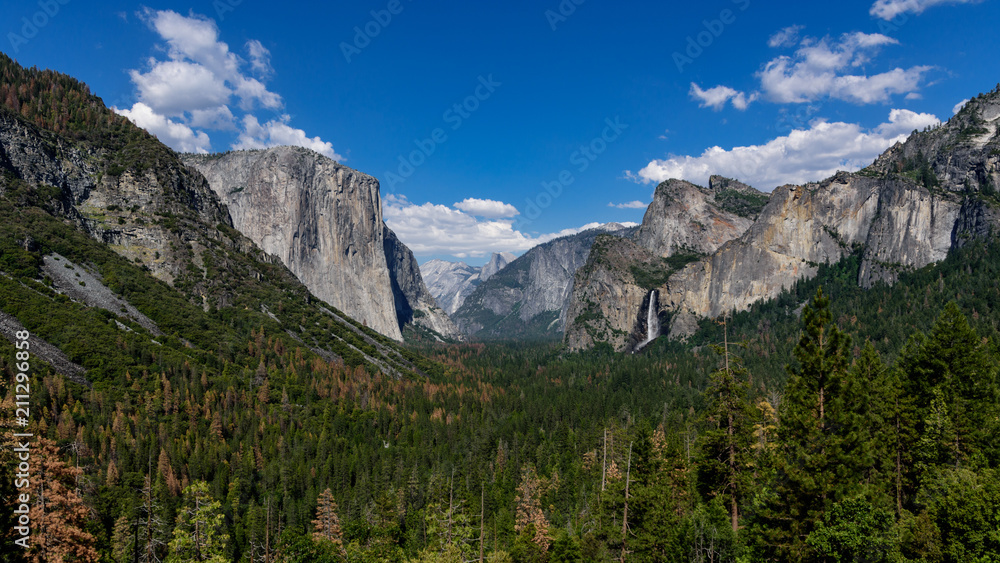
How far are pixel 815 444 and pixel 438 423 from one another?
79895 mm

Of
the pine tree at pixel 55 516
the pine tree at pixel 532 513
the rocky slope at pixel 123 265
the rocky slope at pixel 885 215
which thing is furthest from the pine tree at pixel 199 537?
the rocky slope at pixel 885 215

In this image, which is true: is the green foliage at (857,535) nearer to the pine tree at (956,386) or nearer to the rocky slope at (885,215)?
the pine tree at (956,386)

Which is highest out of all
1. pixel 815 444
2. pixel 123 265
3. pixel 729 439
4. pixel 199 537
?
pixel 123 265

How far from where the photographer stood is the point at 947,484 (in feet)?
65.4

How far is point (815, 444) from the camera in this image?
20719 millimetres

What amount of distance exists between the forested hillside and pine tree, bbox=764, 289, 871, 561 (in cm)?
12

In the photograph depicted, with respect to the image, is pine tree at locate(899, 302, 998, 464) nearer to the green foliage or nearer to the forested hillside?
the forested hillside

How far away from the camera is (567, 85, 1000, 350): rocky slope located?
470ft

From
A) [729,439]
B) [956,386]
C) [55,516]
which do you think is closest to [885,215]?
[956,386]

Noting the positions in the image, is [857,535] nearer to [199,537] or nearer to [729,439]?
[729,439]

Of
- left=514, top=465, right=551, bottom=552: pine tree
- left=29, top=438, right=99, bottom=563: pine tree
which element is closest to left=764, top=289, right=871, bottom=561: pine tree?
left=514, top=465, right=551, bottom=552: pine tree

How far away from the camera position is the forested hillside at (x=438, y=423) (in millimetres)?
20891

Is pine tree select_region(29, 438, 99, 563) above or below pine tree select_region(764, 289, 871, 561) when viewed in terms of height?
below

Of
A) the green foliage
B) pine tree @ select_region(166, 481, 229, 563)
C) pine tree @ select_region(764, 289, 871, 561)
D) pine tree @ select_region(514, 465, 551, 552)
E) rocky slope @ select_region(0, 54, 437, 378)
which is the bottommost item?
pine tree @ select_region(514, 465, 551, 552)
